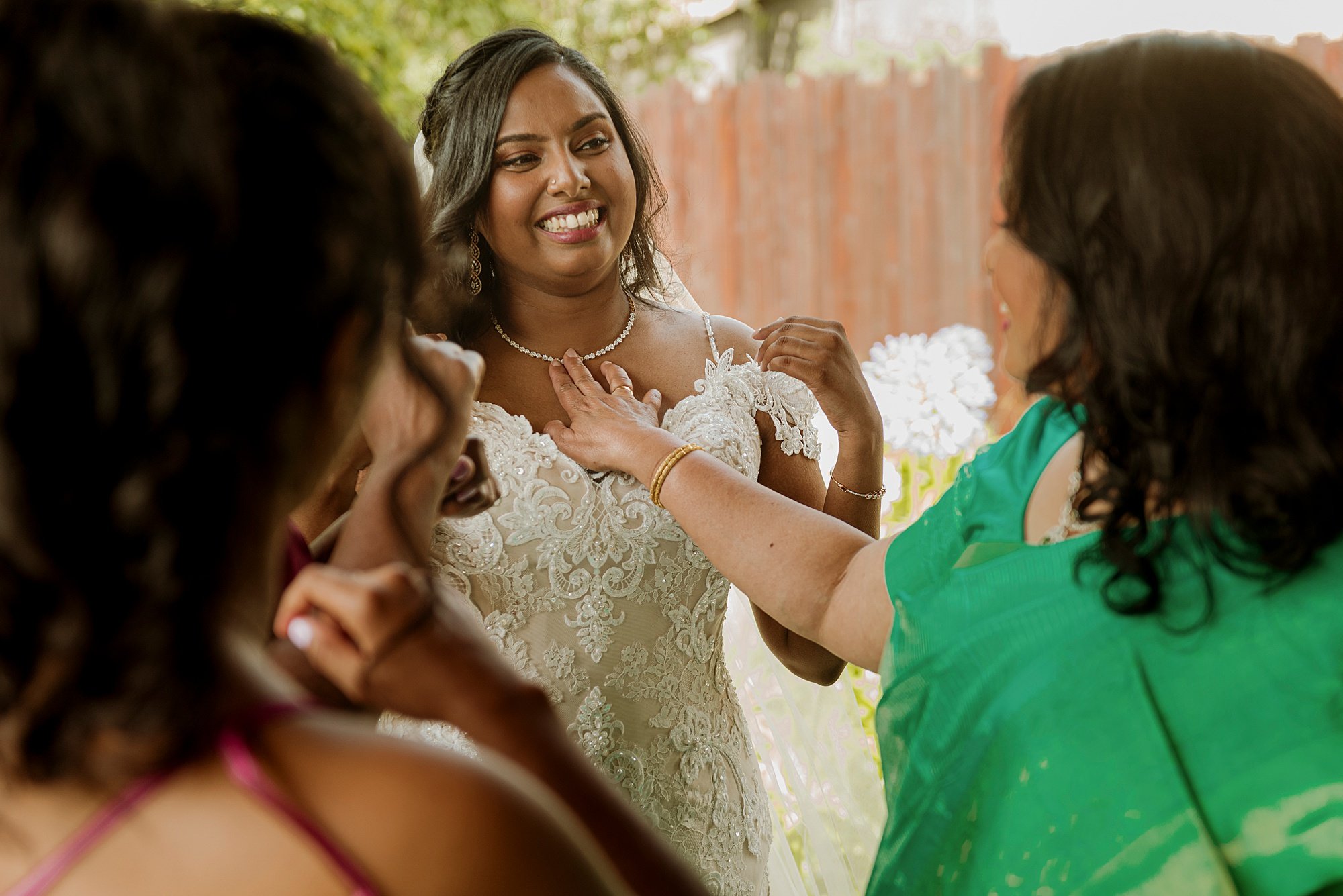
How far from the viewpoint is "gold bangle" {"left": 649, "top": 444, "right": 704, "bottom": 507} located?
221cm

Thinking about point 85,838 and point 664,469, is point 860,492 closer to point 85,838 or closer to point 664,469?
point 664,469

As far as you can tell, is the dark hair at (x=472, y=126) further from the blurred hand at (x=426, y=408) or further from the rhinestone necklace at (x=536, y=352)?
the blurred hand at (x=426, y=408)

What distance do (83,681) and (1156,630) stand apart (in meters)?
1.27

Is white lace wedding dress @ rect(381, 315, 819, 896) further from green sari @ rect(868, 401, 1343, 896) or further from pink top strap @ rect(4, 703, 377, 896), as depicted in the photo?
pink top strap @ rect(4, 703, 377, 896)

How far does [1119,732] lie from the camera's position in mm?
1482

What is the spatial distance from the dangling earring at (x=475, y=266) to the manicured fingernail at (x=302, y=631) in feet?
5.57

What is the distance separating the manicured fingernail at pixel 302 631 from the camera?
101 centimetres

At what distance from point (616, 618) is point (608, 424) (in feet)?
1.41

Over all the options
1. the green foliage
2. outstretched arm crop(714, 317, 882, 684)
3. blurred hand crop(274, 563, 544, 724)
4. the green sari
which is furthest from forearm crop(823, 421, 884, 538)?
blurred hand crop(274, 563, 544, 724)

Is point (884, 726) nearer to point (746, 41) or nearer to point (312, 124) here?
point (312, 124)

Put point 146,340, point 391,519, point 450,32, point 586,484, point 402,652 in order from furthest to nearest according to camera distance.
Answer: point 450,32 → point 586,484 → point 391,519 → point 402,652 → point 146,340

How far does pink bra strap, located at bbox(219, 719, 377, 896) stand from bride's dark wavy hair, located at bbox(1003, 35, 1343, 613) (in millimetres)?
1081

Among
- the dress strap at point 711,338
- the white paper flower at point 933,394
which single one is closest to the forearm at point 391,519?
the dress strap at point 711,338

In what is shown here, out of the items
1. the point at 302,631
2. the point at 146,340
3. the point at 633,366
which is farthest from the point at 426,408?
the point at 633,366
